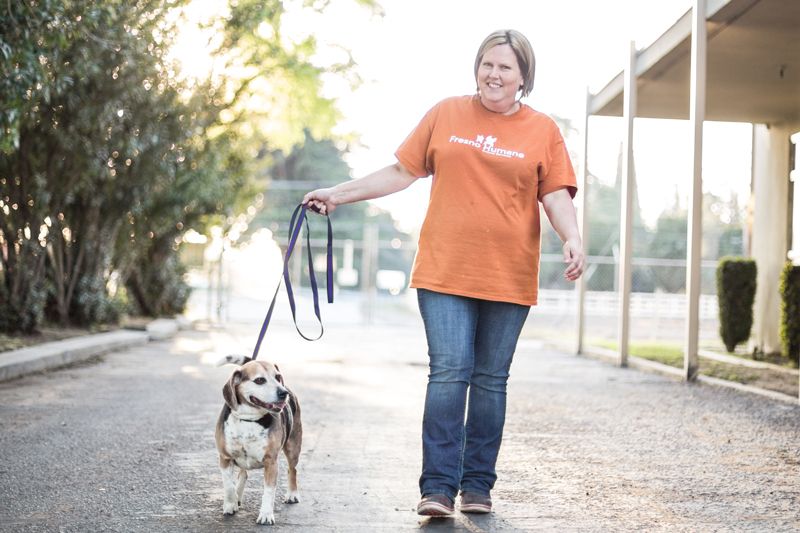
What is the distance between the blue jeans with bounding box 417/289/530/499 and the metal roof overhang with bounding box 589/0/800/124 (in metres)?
6.50

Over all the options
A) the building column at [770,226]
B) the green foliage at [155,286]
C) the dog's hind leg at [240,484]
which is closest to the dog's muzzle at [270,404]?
the dog's hind leg at [240,484]

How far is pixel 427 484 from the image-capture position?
440 cm

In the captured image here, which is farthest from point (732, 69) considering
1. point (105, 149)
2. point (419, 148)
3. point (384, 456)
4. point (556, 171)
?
point (419, 148)

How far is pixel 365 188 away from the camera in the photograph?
15.4ft

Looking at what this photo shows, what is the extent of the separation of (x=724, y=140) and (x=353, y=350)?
7520mm

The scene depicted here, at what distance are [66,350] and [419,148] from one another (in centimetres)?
797

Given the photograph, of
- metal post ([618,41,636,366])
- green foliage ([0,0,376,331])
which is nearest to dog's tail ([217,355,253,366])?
green foliage ([0,0,376,331])

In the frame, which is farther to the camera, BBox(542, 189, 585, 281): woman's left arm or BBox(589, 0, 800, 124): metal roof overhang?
BBox(589, 0, 800, 124): metal roof overhang

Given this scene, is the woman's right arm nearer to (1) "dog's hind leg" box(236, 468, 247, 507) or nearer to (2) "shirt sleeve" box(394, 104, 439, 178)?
(2) "shirt sleeve" box(394, 104, 439, 178)

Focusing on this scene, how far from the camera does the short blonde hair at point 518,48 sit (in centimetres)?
447

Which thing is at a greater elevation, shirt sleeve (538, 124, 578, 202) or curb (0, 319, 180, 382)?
shirt sleeve (538, 124, 578, 202)

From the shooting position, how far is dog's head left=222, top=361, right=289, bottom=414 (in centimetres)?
419

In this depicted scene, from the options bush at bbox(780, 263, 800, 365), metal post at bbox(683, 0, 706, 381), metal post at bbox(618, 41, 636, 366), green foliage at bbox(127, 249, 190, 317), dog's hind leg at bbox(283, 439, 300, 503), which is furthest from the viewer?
green foliage at bbox(127, 249, 190, 317)

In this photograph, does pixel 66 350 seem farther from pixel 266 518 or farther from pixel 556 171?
pixel 556 171
